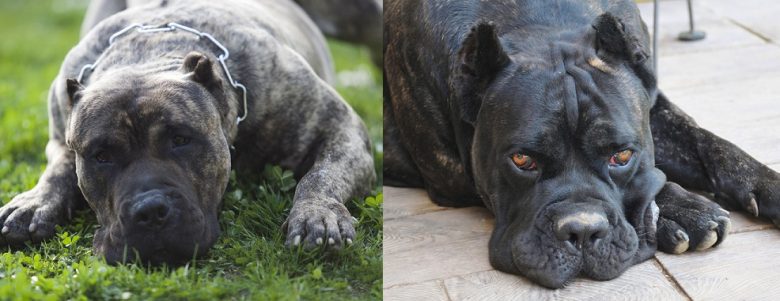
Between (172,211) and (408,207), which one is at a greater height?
(172,211)

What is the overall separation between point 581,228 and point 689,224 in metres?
0.51

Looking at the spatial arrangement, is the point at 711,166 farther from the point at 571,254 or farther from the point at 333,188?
the point at 333,188

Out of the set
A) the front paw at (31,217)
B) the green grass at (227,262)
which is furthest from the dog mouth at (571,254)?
the front paw at (31,217)

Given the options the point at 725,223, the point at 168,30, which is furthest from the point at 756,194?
the point at 168,30

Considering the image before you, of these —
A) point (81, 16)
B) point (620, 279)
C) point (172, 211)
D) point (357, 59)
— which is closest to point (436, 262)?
point (620, 279)

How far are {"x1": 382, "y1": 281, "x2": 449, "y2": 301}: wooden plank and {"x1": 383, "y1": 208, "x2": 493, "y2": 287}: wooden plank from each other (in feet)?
0.12

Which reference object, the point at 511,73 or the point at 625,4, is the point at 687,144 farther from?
the point at 511,73

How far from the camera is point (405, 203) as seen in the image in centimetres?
412

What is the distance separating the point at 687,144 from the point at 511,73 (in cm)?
95

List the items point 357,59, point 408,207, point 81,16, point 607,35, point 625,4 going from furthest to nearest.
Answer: point 81,16 → point 357,59 → point 408,207 → point 625,4 → point 607,35

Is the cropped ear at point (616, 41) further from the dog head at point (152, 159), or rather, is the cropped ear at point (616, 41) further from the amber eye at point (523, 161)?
the dog head at point (152, 159)

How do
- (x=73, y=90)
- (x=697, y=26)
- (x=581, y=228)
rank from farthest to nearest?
(x=697, y=26)
(x=73, y=90)
(x=581, y=228)

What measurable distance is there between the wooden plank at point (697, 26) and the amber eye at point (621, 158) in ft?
7.81

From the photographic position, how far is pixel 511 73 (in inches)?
132
